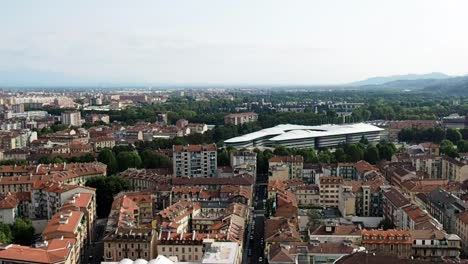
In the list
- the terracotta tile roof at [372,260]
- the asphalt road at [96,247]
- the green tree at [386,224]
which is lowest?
the asphalt road at [96,247]

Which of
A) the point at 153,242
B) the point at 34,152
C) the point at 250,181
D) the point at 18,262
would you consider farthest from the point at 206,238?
the point at 34,152

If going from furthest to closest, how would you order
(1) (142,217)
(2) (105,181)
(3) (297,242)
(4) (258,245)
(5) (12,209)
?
(2) (105,181) → (1) (142,217) → (5) (12,209) → (4) (258,245) → (3) (297,242)

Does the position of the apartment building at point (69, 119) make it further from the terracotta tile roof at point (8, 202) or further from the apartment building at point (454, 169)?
the apartment building at point (454, 169)

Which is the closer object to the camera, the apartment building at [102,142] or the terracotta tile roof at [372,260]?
the terracotta tile roof at [372,260]

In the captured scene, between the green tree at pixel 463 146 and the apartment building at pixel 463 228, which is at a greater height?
the green tree at pixel 463 146

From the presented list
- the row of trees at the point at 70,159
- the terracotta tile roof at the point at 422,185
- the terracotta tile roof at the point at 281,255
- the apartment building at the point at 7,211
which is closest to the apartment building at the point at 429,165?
the terracotta tile roof at the point at 422,185

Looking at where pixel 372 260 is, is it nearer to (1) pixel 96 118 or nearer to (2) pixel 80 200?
(2) pixel 80 200

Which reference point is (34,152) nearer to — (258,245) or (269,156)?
(269,156)

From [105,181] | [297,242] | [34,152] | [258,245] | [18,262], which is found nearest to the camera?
[18,262]
